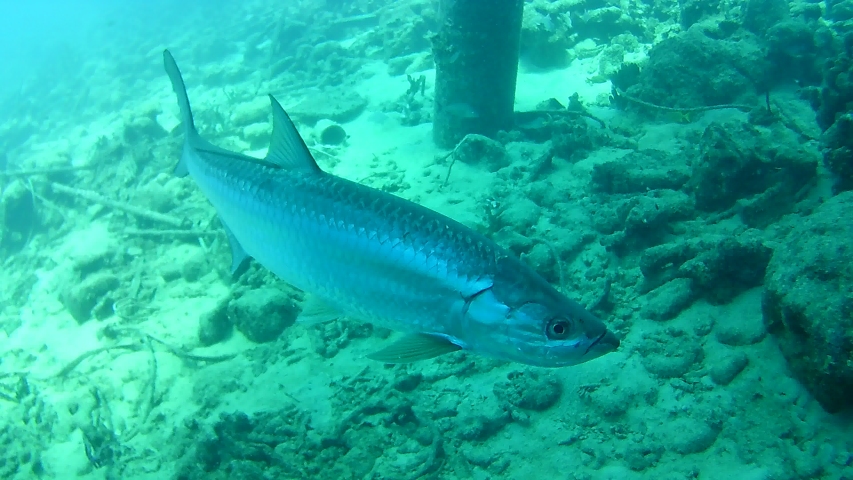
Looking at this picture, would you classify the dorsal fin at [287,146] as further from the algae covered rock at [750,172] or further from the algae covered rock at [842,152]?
the algae covered rock at [842,152]

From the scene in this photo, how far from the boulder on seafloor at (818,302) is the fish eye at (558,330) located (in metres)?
1.71

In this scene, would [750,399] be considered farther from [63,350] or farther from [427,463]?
[63,350]

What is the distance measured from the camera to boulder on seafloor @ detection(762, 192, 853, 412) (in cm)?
240

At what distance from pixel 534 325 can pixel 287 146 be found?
177 cm

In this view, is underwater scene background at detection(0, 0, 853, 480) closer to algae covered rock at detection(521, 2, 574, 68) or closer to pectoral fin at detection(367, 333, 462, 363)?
algae covered rock at detection(521, 2, 574, 68)

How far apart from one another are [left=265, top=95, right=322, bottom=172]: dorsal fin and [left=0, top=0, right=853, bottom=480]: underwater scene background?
7.25 ft

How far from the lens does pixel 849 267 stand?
251cm

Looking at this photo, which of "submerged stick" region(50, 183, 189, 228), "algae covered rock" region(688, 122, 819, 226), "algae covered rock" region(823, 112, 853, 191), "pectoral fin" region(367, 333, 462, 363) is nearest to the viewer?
"pectoral fin" region(367, 333, 462, 363)

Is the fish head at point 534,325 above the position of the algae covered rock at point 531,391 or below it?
above

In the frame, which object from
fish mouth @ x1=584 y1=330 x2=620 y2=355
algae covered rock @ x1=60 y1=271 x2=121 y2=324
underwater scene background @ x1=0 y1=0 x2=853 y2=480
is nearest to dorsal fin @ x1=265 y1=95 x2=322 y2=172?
fish mouth @ x1=584 y1=330 x2=620 y2=355

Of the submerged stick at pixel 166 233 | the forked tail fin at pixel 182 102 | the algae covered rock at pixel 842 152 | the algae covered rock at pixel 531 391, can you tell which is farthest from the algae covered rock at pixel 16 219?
the algae covered rock at pixel 842 152

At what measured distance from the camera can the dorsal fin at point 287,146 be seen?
2539 mm

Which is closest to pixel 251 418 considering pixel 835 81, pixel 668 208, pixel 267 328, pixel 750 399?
pixel 267 328

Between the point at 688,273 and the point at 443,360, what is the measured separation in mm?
2263
